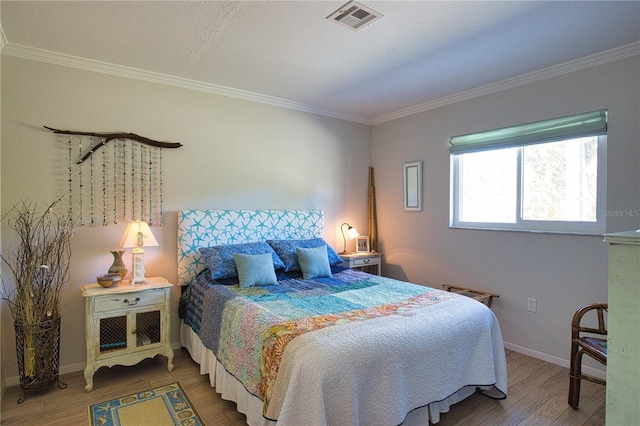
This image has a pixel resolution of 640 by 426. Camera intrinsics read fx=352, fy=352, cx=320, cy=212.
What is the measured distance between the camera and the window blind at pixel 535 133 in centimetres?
272

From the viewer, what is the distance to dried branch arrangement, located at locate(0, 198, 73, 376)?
2418 millimetres

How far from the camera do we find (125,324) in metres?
2.64

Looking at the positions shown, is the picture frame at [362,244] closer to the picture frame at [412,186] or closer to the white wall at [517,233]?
the white wall at [517,233]

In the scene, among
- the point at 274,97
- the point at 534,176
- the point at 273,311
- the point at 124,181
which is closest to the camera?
the point at 273,311

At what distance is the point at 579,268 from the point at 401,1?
244 cm

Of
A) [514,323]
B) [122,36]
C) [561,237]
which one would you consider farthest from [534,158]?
[122,36]

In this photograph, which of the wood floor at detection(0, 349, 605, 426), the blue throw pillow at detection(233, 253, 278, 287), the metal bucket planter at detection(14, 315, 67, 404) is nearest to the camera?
the wood floor at detection(0, 349, 605, 426)

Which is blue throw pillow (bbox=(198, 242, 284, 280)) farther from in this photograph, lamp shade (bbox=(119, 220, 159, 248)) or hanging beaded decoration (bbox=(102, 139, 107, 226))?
hanging beaded decoration (bbox=(102, 139, 107, 226))

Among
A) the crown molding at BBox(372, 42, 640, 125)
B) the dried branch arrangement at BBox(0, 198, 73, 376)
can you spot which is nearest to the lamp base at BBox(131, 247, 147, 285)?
Answer: the dried branch arrangement at BBox(0, 198, 73, 376)

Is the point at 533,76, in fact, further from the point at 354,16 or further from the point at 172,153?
the point at 172,153

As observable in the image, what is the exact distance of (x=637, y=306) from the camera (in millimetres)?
1039

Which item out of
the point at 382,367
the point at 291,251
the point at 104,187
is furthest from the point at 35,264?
the point at 382,367

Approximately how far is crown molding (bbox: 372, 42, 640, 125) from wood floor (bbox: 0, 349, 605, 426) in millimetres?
2417

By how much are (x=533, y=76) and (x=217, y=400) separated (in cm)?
357
